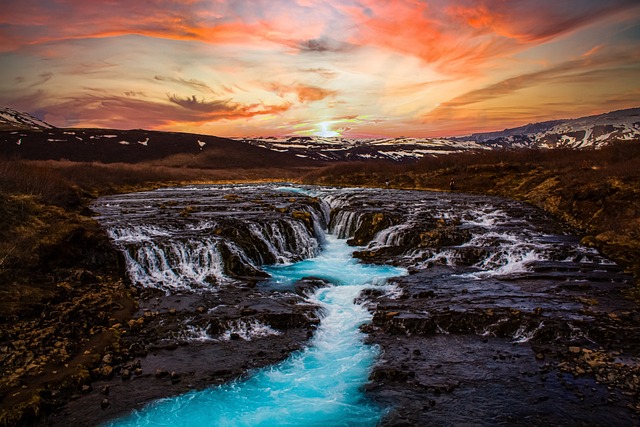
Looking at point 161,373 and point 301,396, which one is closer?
point 301,396

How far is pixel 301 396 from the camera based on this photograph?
9.91 m

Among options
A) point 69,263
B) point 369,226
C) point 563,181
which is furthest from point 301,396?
point 563,181

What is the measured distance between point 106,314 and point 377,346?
9312mm

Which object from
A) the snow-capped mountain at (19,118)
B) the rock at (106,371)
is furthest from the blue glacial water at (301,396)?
the snow-capped mountain at (19,118)

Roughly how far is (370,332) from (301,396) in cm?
392

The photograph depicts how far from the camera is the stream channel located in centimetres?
903

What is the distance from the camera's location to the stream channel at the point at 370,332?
903 cm

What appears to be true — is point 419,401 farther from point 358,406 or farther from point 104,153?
point 104,153

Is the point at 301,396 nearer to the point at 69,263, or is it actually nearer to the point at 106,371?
the point at 106,371

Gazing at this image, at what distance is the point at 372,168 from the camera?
74062mm

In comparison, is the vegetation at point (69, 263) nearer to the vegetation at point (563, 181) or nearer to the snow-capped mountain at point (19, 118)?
the vegetation at point (563, 181)

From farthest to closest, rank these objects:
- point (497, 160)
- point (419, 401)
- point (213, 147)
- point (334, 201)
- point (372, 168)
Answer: point (213, 147)
point (372, 168)
point (497, 160)
point (334, 201)
point (419, 401)

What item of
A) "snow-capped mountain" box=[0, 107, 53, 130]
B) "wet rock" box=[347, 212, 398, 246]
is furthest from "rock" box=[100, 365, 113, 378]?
"snow-capped mountain" box=[0, 107, 53, 130]

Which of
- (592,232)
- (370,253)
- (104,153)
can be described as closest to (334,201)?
(370,253)
